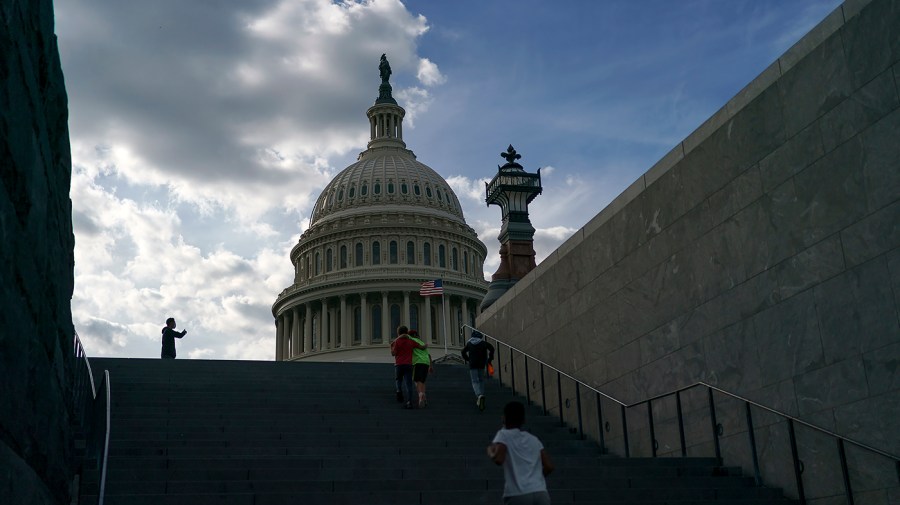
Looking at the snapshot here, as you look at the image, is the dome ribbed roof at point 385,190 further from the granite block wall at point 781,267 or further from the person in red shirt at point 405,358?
the granite block wall at point 781,267

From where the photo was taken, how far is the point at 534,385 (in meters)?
18.2

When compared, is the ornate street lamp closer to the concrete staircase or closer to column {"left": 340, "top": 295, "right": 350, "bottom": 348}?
the concrete staircase

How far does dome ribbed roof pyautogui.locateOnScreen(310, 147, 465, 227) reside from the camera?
9794cm

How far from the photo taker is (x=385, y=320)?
86.2m

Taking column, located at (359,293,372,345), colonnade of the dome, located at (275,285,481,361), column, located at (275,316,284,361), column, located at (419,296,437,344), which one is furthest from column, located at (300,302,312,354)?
column, located at (419,296,437,344)

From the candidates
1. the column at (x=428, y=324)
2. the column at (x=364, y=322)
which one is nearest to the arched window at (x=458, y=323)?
the column at (x=428, y=324)

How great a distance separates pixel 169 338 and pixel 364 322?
58.9 meters

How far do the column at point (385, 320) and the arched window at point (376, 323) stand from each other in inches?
33.9

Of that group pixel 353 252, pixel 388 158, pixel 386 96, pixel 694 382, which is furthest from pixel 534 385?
pixel 386 96

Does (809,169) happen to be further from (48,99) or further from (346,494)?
(48,99)

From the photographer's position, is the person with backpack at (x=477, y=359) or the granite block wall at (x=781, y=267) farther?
the person with backpack at (x=477, y=359)

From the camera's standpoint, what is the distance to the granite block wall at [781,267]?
9469 mm

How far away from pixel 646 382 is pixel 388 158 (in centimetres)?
9287

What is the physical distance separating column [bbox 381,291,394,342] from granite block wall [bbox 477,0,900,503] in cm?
7050
